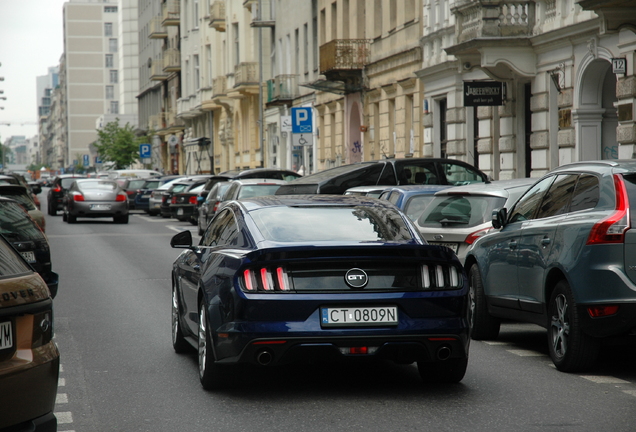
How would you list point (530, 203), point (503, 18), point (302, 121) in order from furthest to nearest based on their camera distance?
point (302, 121), point (503, 18), point (530, 203)

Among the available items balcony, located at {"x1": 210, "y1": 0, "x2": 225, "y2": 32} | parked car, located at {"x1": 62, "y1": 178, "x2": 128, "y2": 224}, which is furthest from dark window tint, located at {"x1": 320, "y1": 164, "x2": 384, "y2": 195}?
balcony, located at {"x1": 210, "y1": 0, "x2": 225, "y2": 32}

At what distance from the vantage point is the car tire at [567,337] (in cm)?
838

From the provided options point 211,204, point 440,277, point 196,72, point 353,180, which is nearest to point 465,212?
point 440,277

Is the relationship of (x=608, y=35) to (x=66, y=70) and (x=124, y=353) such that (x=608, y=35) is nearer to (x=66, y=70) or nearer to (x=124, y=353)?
(x=124, y=353)

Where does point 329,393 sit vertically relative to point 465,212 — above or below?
below

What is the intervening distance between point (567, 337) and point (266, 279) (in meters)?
2.59

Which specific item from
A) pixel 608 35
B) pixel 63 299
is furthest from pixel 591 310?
pixel 608 35

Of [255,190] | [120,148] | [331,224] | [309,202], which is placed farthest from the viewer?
[120,148]

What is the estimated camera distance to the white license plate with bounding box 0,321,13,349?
4.98 metres

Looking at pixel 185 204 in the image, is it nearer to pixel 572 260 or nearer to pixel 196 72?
pixel 572 260

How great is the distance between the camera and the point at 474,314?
418 inches

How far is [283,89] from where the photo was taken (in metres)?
51.5

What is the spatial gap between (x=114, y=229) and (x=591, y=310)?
2636 centimetres

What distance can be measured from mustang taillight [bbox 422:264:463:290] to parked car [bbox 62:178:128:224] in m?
29.5
